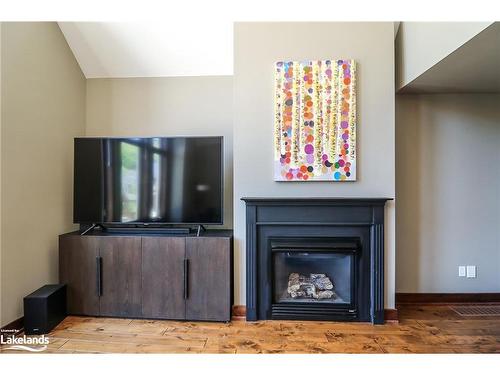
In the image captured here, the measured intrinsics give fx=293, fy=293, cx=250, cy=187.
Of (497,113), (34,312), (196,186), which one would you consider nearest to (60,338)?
(34,312)

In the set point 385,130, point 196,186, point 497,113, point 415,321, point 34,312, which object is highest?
point 497,113

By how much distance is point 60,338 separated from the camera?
2150 mm

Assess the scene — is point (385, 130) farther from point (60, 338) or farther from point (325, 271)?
point (60, 338)

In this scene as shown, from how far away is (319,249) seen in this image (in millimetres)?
2408

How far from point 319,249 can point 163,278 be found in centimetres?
131

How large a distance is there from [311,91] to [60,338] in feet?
8.87

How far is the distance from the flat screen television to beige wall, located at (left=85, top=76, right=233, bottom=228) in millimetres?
416

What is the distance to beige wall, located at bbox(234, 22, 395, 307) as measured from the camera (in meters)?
2.43

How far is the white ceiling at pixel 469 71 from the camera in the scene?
1.73m

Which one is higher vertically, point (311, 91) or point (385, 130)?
point (311, 91)

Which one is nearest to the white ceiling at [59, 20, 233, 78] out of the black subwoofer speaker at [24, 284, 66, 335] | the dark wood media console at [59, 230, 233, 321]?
the dark wood media console at [59, 230, 233, 321]
